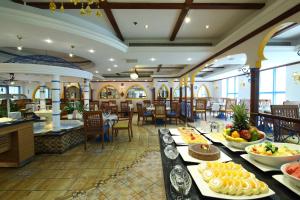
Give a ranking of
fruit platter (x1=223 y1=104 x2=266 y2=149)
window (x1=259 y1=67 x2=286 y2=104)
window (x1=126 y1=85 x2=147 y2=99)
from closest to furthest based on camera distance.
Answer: fruit platter (x1=223 y1=104 x2=266 y2=149), window (x1=259 y1=67 x2=286 y2=104), window (x1=126 y1=85 x2=147 y2=99)

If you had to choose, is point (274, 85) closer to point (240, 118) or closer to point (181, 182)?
point (240, 118)

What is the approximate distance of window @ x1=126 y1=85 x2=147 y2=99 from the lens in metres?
12.6

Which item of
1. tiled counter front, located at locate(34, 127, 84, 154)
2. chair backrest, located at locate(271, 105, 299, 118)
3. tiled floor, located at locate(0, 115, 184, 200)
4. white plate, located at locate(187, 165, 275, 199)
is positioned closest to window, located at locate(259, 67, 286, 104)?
chair backrest, located at locate(271, 105, 299, 118)

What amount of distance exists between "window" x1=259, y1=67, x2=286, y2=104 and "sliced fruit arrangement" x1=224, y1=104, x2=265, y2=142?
769 centimetres

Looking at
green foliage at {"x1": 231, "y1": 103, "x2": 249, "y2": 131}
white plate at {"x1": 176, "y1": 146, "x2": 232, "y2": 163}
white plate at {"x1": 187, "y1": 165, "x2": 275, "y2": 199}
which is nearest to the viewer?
white plate at {"x1": 187, "y1": 165, "x2": 275, "y2": 199}

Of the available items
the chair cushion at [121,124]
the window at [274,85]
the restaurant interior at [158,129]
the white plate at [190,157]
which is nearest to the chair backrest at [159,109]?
the restaurant interior at [158,129]

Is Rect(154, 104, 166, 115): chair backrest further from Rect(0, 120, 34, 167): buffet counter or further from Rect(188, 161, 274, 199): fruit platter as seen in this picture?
Rect(188, 161, 274, 199): fruit platter

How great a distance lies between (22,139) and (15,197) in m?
1.30

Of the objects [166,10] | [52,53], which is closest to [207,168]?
[166,10]

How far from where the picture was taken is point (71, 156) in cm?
369

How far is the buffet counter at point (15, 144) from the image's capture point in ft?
9.70

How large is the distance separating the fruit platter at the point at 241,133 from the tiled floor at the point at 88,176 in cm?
128

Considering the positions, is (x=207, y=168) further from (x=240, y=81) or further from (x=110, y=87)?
(x=110, y=87)

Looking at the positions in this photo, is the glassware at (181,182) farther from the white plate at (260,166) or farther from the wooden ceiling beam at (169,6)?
the wooden ceiling beam at (169,6)
